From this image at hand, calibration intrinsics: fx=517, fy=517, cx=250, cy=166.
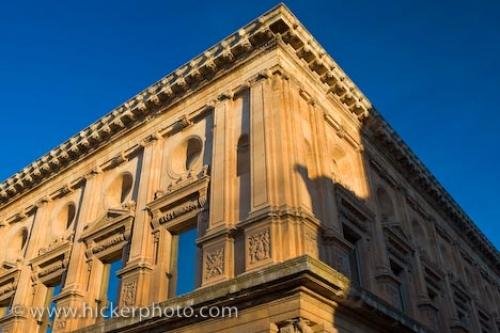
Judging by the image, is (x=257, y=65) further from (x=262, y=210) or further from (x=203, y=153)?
(x=262, y=210)

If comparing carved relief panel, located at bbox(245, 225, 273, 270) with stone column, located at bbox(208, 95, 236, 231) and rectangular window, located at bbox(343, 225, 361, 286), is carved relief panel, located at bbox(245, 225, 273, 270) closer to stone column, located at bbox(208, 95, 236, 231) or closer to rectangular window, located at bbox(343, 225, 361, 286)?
stone column, located at bbox(208, 95, 236, 231)

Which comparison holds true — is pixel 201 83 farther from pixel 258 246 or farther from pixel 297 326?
pixel 297 326

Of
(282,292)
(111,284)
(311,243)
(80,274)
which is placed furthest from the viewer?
(80,274)

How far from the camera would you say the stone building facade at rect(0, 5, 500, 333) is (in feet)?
38.6

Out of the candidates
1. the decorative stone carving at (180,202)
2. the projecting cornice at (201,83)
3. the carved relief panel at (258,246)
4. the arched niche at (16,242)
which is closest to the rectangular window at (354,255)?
the carved relief panel at (258,246)

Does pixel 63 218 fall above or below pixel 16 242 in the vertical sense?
below

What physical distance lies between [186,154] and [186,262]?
429cm

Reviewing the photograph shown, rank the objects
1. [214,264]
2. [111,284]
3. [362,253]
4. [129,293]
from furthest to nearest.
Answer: [111,284] → [362,253] → [129,293] → [214,264]

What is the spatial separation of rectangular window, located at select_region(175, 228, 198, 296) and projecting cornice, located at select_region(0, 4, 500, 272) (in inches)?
216

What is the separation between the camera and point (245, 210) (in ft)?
43.9

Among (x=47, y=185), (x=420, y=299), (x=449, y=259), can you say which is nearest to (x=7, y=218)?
(x=47, y=185)

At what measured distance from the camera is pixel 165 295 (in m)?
14.1

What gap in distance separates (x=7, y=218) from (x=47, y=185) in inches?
114

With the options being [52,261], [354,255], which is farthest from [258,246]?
[52,261]
